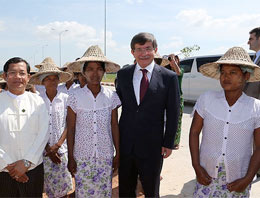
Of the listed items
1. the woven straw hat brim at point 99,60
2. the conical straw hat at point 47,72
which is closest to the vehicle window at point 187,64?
the conical straw hat at point 47,72

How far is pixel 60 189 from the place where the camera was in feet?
10.1

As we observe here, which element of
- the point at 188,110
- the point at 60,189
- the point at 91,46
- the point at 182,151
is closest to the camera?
the point at 91,46

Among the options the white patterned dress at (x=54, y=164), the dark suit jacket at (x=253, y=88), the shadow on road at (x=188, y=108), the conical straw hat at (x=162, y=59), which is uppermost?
the conical straw hat at (x=162, y=59)

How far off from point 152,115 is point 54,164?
1416 millimetres

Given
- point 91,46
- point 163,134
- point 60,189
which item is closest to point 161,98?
point 163,134

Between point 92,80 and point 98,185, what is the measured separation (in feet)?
3.29

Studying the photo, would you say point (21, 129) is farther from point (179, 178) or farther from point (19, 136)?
point (179, 178)

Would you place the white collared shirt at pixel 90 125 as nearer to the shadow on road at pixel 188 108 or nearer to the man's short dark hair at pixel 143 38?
the man's short dark hair at pixel 143 38

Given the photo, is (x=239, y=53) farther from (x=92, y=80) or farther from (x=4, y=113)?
(x=4, y=113)

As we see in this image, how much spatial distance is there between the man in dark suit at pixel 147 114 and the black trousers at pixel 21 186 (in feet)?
2.51

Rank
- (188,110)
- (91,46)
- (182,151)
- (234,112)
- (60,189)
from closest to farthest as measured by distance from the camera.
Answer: (234,112) < (91,46) < (60,189) < (182,151) < (188,110)

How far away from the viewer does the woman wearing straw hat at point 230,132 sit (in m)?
2.04

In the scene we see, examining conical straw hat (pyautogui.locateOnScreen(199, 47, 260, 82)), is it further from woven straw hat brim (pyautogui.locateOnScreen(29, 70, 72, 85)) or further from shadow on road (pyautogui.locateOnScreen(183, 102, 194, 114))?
shadow on road (pyautogui.locateOnScreen(183, 102, 194, 114))

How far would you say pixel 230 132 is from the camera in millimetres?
2053
